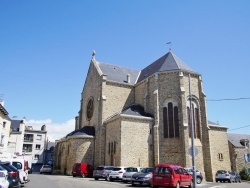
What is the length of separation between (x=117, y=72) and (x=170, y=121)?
12233 mm

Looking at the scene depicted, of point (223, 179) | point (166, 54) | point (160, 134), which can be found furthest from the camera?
point (166, 54)

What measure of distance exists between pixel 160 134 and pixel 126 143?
13.3 feet

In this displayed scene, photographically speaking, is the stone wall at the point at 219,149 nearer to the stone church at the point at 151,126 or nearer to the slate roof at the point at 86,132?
the stone church at the point at 151,126

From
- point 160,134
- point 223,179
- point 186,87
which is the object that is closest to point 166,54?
point 186,87

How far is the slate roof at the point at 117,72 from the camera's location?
3334 centimetres

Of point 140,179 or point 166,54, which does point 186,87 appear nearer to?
point 166,54

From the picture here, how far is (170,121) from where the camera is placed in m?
26.7

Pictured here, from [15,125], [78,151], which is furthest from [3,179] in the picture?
[15,125]

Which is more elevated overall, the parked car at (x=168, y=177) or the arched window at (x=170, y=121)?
the arched window at (x=170, y=121)

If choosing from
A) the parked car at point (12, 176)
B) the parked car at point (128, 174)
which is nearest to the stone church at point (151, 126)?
the parked car at point (128, 174)

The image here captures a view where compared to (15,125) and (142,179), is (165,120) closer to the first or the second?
(142,179)

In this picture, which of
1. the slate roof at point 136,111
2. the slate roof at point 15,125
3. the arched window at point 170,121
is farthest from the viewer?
the slate roof at point 15,125

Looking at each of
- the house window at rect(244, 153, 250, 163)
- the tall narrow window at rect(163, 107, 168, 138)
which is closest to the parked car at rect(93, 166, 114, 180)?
the tall narrow window at rect(163, 107, 168, 138)

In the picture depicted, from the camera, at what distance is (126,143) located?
2498 centimetres
